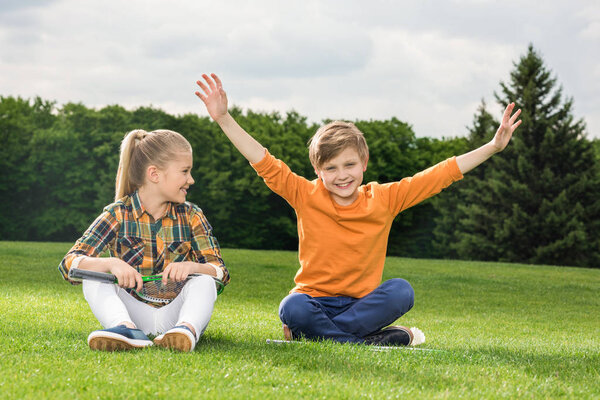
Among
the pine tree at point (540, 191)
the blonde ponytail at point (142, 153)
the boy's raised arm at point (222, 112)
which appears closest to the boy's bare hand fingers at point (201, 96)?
the boy's raised arm at point (222, 112)

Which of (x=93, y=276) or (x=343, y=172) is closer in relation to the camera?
(x=93, y=276)

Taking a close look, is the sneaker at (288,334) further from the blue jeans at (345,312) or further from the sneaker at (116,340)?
the sneaker at (116,340)

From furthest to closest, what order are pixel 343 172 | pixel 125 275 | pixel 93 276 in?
pixel 343 172
pixel 93 276
pixel 125 275

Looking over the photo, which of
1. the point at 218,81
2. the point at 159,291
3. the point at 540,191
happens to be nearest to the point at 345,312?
the point at 159,291

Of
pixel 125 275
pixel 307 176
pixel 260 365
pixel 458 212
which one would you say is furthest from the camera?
pixel 458 212

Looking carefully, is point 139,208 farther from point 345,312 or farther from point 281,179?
point 345,312

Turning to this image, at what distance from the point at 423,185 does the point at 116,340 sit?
2.42 m

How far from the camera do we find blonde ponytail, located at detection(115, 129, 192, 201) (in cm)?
444

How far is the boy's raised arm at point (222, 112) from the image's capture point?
174 inches

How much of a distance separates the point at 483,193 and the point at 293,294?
34.2 m

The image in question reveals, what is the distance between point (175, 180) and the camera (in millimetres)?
4402

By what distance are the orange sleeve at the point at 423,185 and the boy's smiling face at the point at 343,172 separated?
333 millimetres

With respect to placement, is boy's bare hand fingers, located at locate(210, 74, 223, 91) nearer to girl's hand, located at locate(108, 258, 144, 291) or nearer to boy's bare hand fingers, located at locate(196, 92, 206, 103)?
boy's bare hand fingers, located at locate(196, 92, 206, 103)

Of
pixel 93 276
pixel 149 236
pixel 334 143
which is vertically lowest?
pixel 93 276
